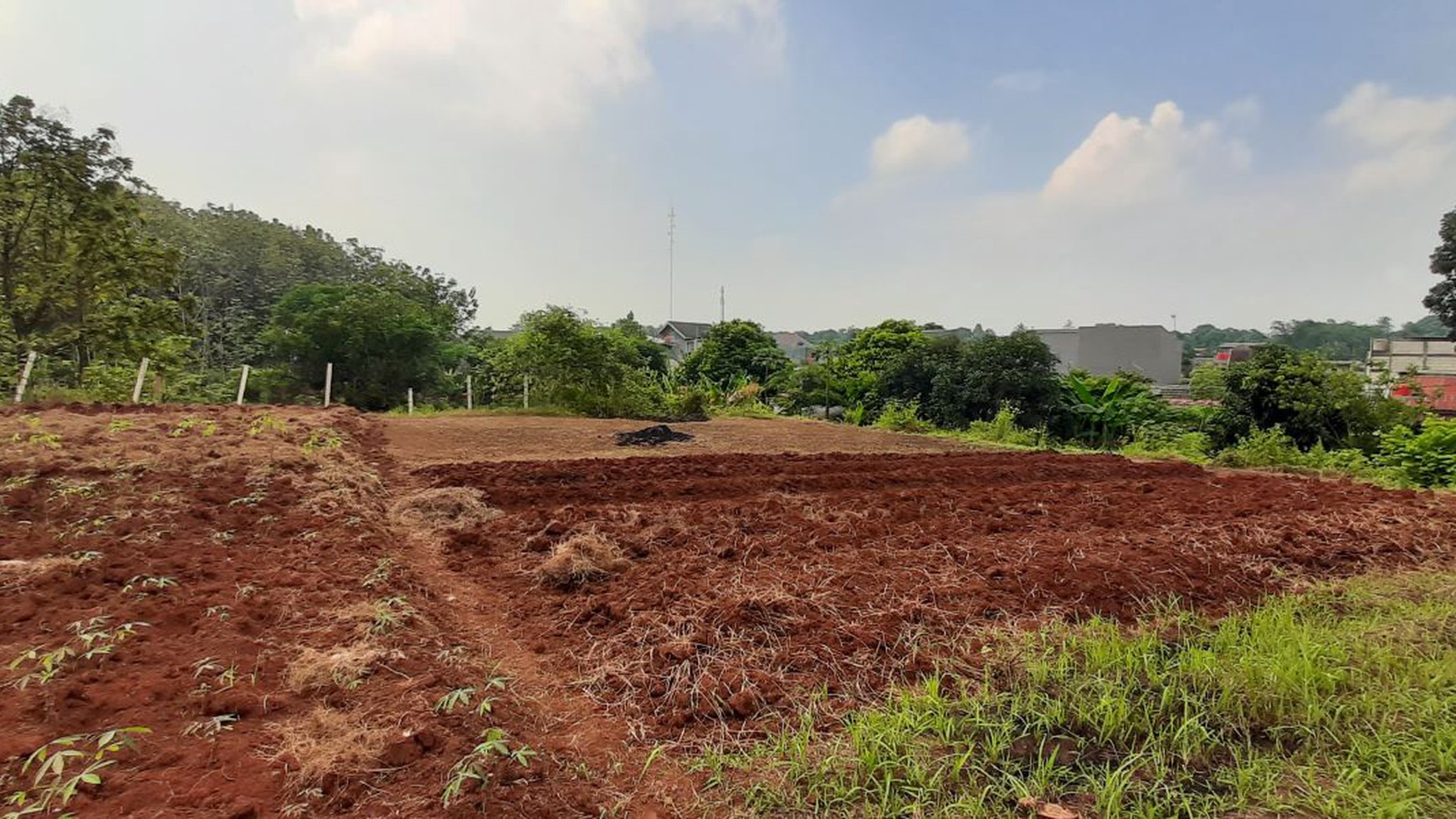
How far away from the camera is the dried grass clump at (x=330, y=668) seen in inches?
94.7

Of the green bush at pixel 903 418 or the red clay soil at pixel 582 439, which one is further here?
the green bush at pixel 903 418

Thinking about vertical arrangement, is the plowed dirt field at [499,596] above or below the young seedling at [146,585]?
below

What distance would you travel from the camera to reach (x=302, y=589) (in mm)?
3318

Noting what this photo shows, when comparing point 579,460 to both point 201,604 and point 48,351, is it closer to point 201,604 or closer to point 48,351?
point 201,604

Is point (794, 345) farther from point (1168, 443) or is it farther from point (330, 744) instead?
point (330, 744)

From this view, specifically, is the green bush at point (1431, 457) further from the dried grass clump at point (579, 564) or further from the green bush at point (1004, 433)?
the dried grass clump at point (579, 564)

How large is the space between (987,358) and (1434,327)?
73.0 meters

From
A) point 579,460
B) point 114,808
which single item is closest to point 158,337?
A: point 579,460

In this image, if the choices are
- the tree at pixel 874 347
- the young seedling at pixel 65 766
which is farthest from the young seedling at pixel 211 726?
the tree at pixel 874 347

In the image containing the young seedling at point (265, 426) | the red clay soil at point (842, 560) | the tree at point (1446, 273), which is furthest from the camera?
the tree at point (1446, 273)

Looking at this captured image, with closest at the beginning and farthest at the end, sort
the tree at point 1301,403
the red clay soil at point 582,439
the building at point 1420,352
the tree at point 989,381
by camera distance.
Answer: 1. the red clay soil at point 582,439
2. the tree at point 1301,403
3. the tree at point 989,381
4. the building at point 1420,352

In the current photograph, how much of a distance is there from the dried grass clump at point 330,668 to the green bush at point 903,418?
1395 cm

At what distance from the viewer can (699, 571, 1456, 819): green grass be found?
1.91 meters

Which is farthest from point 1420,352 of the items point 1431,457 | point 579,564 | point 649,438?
point 579,564
